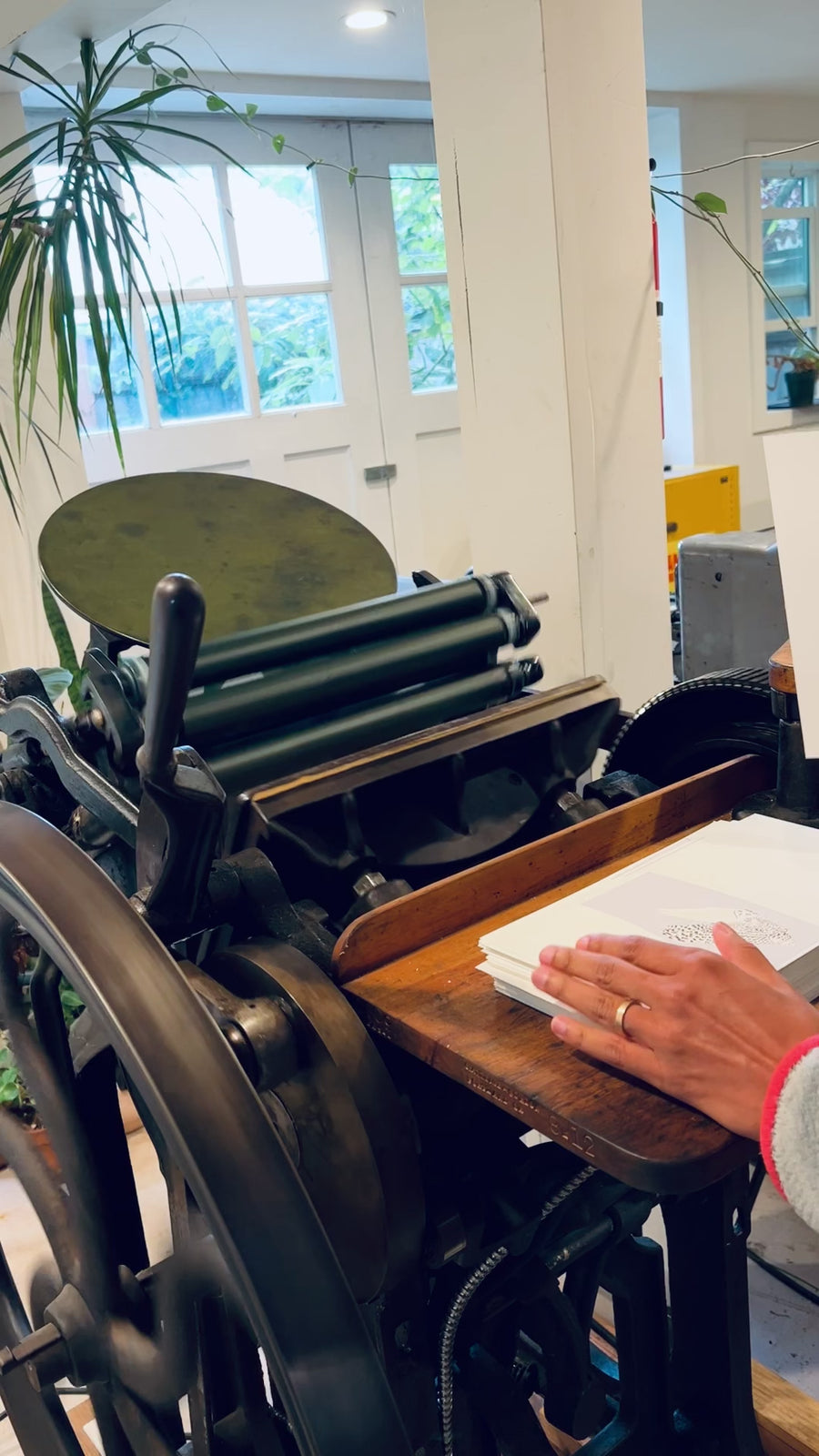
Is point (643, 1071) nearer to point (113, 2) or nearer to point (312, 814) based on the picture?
point (312, 814)

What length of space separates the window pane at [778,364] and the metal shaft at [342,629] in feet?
17.0

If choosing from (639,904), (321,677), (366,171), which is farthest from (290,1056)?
(366,171)

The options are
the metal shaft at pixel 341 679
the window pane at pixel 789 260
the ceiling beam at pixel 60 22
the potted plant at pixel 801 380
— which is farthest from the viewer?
the window pane at pixel 789 260

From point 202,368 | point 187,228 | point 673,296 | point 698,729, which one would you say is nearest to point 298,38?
point 187,228

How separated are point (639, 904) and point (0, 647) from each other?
8.37 feet

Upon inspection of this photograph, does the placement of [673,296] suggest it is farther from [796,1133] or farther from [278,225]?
[796,1133]

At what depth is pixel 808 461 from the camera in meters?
0.78

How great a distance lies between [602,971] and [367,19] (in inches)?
140

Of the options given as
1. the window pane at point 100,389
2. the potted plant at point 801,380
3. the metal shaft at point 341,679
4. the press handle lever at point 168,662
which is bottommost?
the metal shaft at point 341,679

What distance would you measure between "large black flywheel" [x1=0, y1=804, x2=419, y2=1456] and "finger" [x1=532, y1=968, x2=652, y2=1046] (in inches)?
5.4

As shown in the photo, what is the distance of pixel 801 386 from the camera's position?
5691mm

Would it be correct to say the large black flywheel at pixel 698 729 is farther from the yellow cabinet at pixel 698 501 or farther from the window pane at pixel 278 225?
the window pane at pixel 278 225

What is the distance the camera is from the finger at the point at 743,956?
2.16 ft

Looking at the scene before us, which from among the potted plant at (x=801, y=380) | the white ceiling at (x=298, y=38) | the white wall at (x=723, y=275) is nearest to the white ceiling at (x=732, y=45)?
the white wall at (x=723, y=275)
